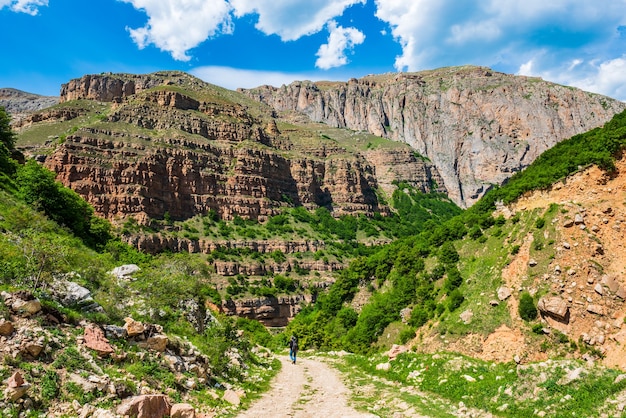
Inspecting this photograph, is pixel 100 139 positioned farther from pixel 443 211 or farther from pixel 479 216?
pixel 443 211

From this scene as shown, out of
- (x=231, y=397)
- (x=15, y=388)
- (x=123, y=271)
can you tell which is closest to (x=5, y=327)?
(x=15, y=388)

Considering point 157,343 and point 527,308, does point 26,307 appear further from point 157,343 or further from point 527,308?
point 527,308

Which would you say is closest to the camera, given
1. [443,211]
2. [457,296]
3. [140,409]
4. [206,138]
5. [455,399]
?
[140,409]

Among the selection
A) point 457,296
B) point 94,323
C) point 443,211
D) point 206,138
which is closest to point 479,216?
point 457,296

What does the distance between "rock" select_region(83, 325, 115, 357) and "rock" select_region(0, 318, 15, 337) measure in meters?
2.10

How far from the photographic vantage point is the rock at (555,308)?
19469 mm

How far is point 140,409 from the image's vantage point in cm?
973

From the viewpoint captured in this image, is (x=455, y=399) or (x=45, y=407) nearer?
(x=45, y=407)

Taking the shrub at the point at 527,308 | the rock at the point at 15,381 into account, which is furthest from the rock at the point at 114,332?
the shrub at the point at 527,308

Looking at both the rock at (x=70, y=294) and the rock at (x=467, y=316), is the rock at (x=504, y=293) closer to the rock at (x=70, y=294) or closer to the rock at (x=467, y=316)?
the rock at (x=467, y=316)

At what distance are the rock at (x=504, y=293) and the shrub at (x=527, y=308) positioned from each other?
1.41 m

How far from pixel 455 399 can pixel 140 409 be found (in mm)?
11490

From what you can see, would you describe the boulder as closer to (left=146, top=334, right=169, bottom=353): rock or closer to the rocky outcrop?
(left=146, top=334, right=169, bottom=353): rock

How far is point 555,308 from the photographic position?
19672mm
